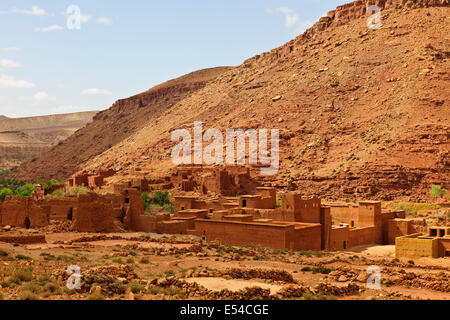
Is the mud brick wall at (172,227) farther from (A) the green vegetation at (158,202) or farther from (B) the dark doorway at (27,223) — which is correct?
(A) the green vegetation at (158,202)

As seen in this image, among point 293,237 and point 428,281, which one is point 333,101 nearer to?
point 293,237

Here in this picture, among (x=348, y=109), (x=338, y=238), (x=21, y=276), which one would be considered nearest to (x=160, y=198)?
(x=338, y=238)

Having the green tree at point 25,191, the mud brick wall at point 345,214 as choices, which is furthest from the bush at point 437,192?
the green tree at point 25,191

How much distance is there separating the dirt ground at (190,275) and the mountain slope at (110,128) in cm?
6614

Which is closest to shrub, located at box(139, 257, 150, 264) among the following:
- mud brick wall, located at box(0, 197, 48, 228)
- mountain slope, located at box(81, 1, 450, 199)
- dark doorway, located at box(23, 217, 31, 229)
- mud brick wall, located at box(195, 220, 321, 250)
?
mud brick wall, located at box(195, 220, 321, 250)

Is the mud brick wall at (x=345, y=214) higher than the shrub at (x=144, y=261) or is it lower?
higher

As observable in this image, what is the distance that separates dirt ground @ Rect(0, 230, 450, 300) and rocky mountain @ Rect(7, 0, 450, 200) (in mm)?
24728

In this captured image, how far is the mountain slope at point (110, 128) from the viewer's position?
9138cm

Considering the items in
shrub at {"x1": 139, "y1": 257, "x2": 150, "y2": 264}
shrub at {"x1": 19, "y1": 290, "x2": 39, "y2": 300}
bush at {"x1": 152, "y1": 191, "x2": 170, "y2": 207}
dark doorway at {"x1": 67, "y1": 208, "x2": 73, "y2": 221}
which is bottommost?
shrub at {"x1": 139, "y1": 257, "x2": 150, "y2": 264}

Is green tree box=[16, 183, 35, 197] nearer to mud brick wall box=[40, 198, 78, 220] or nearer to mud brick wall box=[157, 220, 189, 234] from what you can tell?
mud brick wall box=[40, 198, 78, 220]

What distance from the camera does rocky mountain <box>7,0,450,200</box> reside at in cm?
4744

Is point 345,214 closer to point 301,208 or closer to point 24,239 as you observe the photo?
point 301,208
